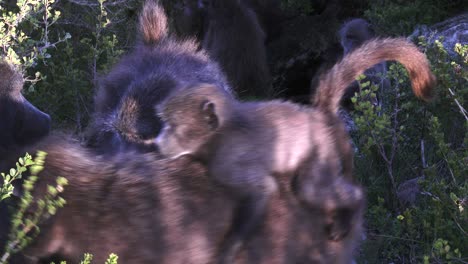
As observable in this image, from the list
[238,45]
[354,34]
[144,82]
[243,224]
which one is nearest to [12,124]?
[243,224]

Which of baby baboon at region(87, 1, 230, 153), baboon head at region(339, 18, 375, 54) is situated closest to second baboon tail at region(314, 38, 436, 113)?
baby baboon at region(87, 1, 230, 153)

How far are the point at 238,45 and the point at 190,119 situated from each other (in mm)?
3594

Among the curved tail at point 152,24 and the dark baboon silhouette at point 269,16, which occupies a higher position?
the curved tail at point 152,24

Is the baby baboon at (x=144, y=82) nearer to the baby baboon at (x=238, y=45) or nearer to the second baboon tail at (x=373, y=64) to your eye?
the second baboon tail at (x=373, y=64)

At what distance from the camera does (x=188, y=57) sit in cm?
287

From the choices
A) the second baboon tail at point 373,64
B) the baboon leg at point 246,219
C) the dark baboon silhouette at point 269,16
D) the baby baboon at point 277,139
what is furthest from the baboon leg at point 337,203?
the dark baboon silhouette at point 269,16

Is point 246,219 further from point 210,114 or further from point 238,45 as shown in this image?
point 238,45

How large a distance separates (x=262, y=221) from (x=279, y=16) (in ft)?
17.8

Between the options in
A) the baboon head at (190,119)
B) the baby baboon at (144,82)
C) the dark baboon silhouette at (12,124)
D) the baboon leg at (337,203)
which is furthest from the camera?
the baby baboon at (144,82)

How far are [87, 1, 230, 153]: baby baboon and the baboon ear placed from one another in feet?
0.67

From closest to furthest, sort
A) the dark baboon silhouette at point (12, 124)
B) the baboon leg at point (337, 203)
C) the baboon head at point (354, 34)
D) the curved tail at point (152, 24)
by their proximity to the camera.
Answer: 1. the dark baboon silhouette at point (12, 124)
2. the baboon leg at point (337, 203)
3. the curved tail at point (152, 24)
4. the baboon head at point (354, 34)

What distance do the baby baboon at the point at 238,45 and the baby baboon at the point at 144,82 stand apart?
2578 mm

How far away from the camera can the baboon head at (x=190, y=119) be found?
215cm

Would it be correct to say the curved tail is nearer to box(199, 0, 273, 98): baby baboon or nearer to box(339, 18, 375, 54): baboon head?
box(199, 0, 273, 98): baby baboon
